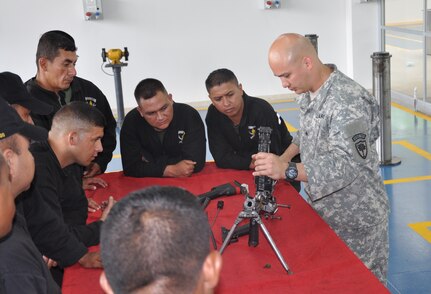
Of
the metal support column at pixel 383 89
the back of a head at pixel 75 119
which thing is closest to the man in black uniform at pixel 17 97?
the back of a head at pixel 75 119

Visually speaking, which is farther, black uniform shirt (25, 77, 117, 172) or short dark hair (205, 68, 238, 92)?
black uniform shirt (25, 77, 117, 172)

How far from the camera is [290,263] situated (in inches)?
113

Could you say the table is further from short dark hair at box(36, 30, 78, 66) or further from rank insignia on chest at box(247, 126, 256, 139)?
short dark hair at box(36, 30, 78, 66)

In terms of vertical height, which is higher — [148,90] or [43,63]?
[43,63]

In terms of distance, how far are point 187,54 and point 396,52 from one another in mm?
3791

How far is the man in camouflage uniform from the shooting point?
313 centimetres

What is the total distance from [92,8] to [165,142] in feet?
18.3

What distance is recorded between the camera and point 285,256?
294 cm

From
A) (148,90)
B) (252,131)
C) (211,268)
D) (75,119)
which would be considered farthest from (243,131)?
(211,268)

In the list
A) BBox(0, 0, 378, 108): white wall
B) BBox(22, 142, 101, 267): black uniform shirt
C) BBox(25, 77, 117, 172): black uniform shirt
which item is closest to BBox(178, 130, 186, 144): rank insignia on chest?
BBox(25, 77, 117, 172): black uniform shirt

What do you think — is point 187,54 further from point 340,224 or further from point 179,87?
point 340,224

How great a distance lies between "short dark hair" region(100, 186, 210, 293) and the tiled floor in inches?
126

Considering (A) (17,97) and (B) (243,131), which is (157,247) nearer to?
(A) (17,97)

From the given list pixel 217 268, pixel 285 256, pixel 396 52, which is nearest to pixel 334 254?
pixel 285 256
